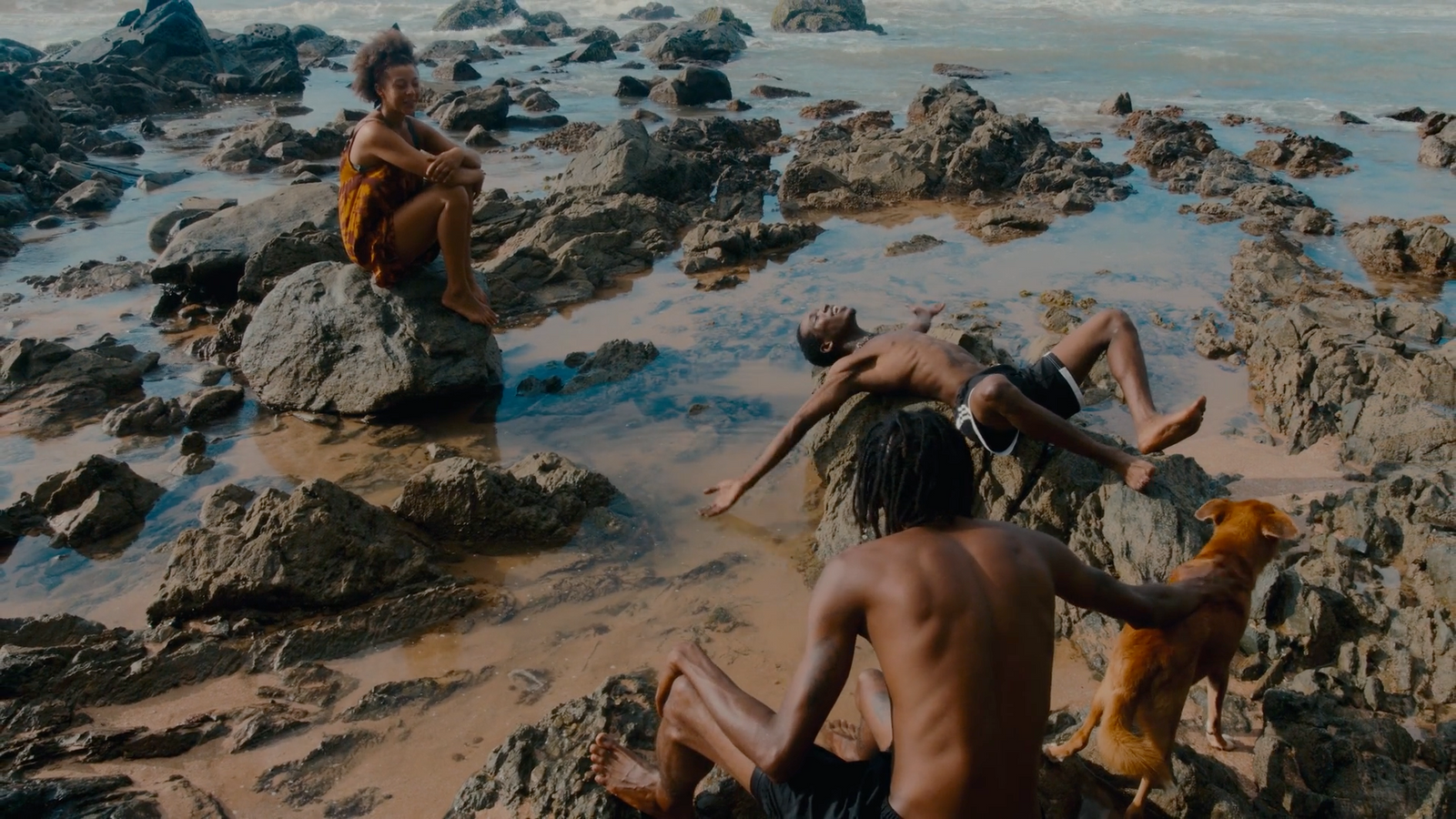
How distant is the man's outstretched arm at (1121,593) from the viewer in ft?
8.37

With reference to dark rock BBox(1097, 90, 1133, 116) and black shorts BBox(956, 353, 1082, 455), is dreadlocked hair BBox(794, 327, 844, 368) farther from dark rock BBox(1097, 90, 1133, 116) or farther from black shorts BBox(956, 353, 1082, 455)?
dark rock BBox(1097, 90, 1133, 116)

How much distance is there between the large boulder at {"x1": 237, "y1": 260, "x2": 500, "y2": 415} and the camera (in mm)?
6398

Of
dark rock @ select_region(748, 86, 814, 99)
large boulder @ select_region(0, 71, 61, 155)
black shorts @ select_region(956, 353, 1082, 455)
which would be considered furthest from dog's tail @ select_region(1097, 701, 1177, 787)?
dark rock @ select_region(748, 86, 814, 99)

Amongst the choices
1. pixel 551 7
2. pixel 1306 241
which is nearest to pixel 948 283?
pixel 1306 241

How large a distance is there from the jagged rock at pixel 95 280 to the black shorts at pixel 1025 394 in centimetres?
857

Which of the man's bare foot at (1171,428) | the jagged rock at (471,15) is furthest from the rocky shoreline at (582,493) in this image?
the jagged rock at (471,15)

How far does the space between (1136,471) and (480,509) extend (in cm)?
321

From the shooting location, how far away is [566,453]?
6082mm

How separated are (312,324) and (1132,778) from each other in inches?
228

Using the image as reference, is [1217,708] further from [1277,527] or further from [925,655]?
[925,655]

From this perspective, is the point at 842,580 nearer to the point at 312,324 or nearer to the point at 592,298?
the point at 312,324

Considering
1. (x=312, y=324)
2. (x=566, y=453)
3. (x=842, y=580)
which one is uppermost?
(x=842, y=580)

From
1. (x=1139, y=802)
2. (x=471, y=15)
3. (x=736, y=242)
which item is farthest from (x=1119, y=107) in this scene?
(x=471, y=15)

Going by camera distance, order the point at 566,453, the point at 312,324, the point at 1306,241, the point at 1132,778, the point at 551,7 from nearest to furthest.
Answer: the point at 1132,778 → the point at 566,453 → the point at 312,324 → the point at 1306,241 → the point at 551,7
